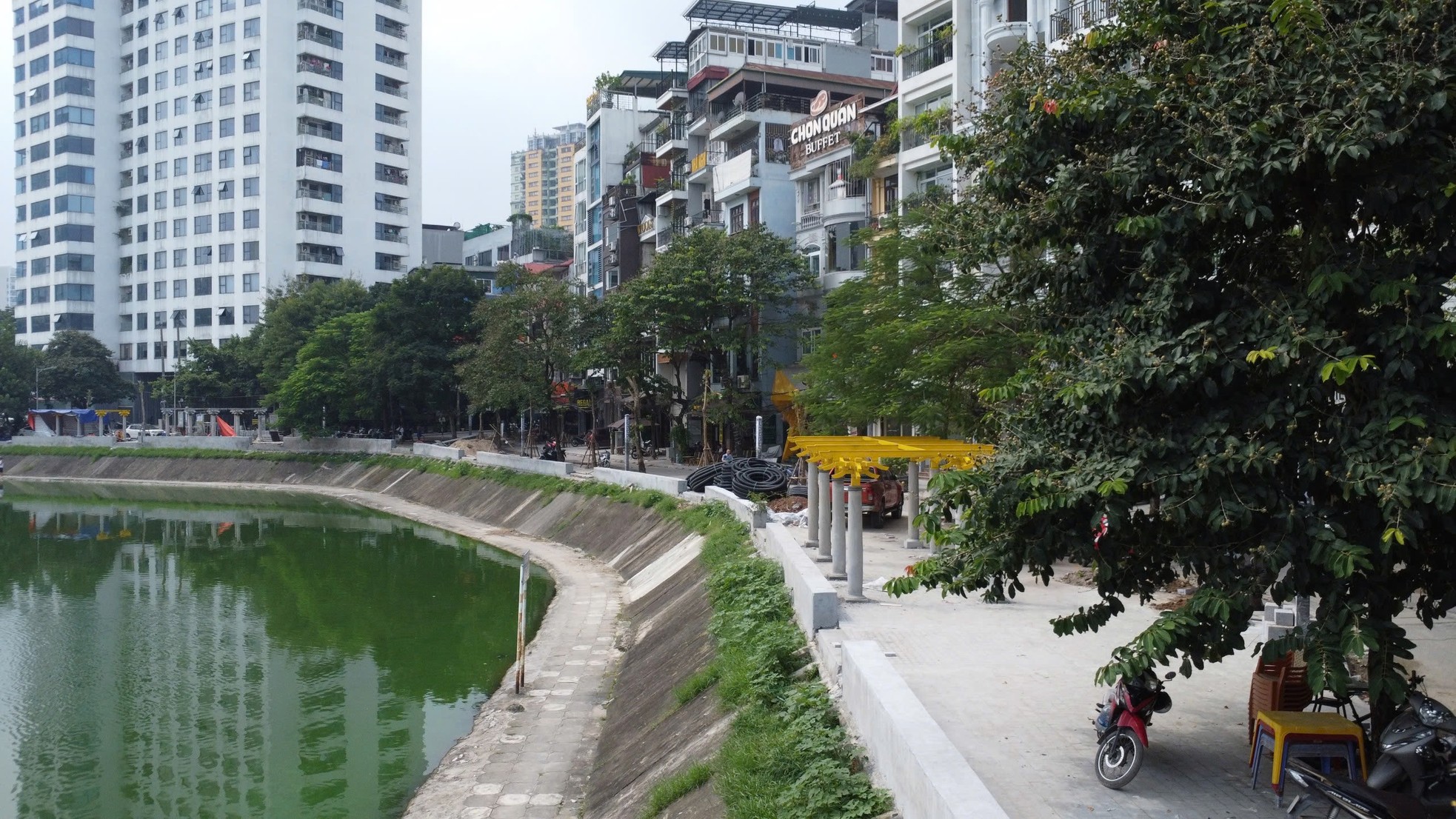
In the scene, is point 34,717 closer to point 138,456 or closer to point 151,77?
point 138,456

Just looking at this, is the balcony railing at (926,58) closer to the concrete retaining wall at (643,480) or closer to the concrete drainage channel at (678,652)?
the concrete retaining wall at (643,480)

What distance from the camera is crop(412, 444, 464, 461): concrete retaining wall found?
188 feet

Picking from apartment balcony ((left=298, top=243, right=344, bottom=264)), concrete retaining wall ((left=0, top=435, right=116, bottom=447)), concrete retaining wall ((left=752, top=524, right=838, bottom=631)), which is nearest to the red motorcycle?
concrete retaining wall ((left=752, top=524, right=838, bottom=631))

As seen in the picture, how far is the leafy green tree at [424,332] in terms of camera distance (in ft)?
202

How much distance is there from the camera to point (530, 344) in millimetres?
53281

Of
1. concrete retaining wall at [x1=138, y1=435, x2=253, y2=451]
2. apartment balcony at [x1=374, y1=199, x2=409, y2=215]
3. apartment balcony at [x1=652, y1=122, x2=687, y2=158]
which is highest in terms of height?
apartment balcony at [x1=374, y1=199, x2=409, y2=215]

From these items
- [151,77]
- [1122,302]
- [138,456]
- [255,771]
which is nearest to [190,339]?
[138,456]

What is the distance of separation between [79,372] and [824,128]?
210 ft

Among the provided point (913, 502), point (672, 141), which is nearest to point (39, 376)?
point (672, 141)

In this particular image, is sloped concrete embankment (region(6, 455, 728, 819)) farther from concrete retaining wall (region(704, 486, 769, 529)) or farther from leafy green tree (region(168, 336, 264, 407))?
leafy green tree (region(168, 336, 264, 407))

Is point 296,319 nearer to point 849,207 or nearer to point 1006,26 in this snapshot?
point 849,207

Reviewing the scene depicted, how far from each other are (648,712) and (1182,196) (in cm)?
1168

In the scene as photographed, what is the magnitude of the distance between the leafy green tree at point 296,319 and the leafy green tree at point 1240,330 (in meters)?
66.1

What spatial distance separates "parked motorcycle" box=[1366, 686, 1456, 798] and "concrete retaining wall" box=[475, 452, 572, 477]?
4021 centimetres
